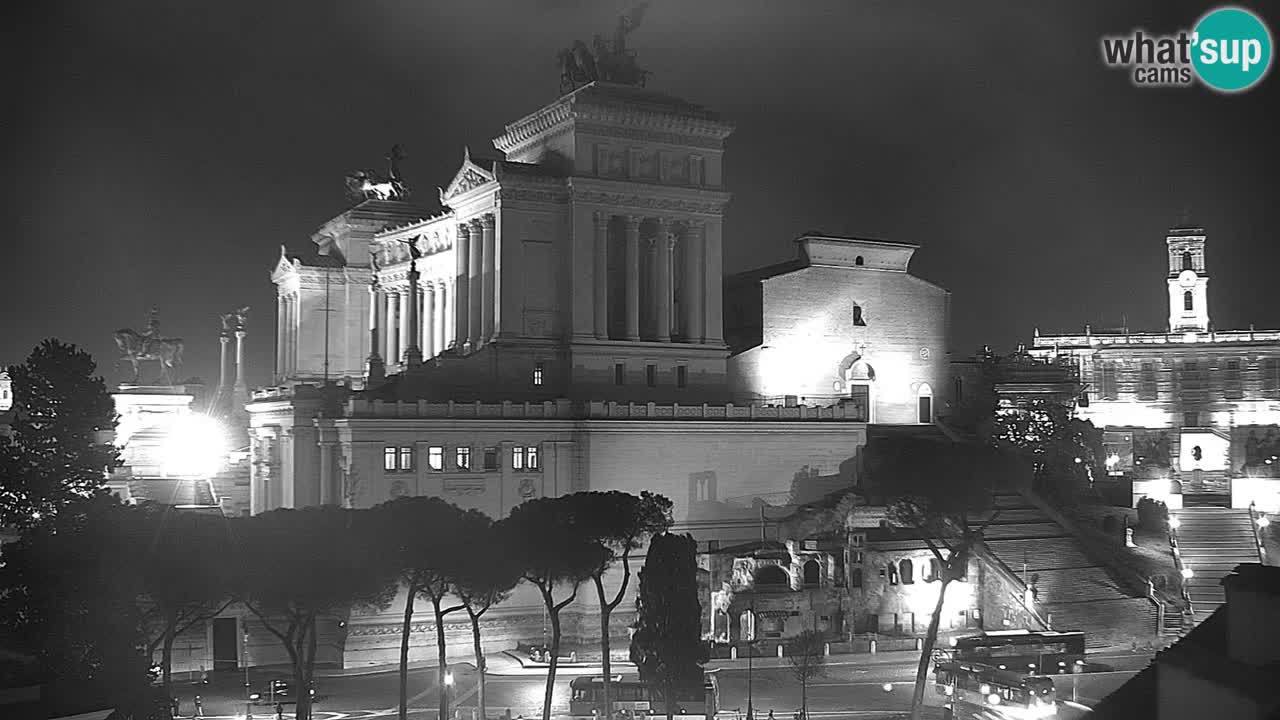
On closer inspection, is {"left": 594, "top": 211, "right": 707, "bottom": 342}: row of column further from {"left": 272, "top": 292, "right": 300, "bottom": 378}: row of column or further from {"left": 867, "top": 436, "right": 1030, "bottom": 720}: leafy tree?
{"left": 272, "top": 292, "right": 300, "bottom": 378}: row of column

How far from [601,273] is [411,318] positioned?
18.2 m

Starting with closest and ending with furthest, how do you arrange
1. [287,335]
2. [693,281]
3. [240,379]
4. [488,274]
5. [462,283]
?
[488,274] < [693,281] < [462,283] < [287,335] < [240,379]

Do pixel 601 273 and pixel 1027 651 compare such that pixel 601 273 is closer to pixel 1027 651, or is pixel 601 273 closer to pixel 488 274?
pixel 488 274

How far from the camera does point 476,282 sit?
77875 mm

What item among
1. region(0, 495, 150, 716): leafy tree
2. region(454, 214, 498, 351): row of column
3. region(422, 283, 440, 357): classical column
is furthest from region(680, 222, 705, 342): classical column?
region(0, 495, 150, 716): leafy tree

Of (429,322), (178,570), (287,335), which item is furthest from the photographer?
(287,335)

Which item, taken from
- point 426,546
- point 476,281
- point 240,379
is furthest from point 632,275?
point 240,379

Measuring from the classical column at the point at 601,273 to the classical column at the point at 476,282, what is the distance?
7.04 m

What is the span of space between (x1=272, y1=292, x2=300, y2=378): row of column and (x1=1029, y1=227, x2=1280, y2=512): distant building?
65.3 m

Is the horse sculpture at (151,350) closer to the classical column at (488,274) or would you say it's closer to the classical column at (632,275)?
the classical column at (488,274)

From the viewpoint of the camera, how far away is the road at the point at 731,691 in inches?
2067

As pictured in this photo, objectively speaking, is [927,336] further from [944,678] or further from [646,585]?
[646,585]

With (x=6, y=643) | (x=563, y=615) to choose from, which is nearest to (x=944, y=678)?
(x=563, y=615)

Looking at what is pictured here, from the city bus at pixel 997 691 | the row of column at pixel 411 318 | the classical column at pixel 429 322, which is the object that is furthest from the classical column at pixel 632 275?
the city bus at pixel 997 691
